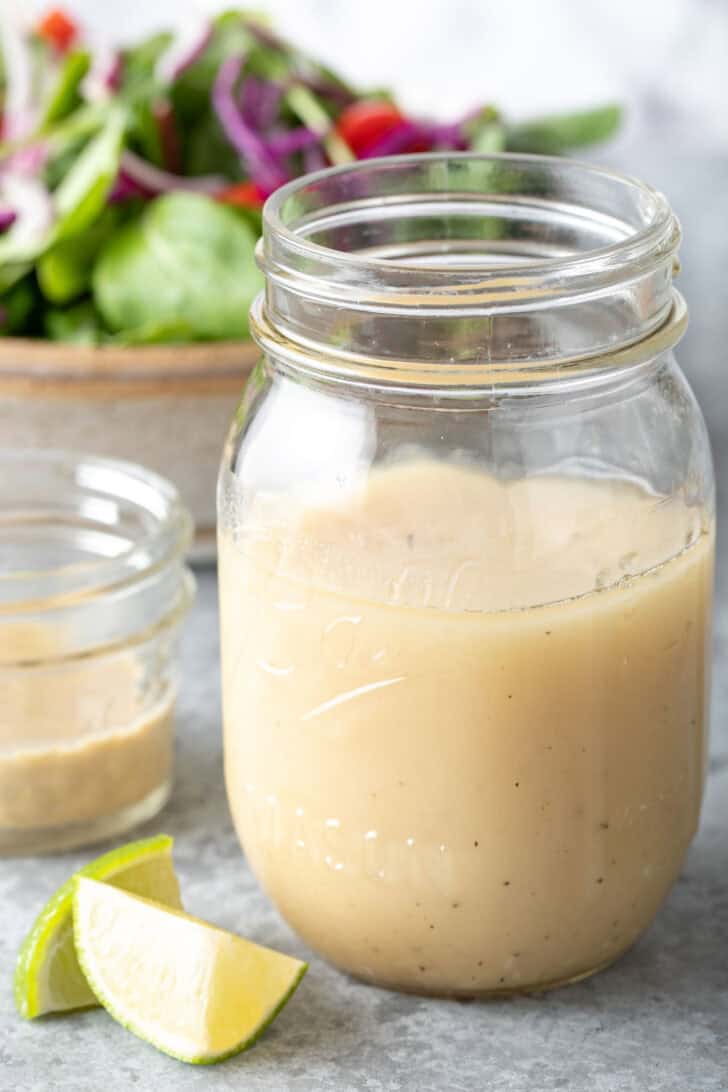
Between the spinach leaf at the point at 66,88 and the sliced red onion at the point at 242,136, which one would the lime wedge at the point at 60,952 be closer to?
the sliced red onion at the point at 242,136

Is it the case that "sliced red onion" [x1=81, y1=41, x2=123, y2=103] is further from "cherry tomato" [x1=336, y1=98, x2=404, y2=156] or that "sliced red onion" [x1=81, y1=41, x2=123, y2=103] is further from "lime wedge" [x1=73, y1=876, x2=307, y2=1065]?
"lime wedge" [x1=73, y1=876, x2=307, y2=1065]

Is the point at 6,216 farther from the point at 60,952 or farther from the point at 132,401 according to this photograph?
the point at 60,952

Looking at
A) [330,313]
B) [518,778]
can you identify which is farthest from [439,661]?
[330,313]

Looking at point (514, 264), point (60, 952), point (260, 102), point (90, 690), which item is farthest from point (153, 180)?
point (60, 952)

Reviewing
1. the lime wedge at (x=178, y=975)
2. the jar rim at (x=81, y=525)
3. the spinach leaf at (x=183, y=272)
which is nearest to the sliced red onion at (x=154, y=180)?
the spinach leaf at (x=183, y=272)

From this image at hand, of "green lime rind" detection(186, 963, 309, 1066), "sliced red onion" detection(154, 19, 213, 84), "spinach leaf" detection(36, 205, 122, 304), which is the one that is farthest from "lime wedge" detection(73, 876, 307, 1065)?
"sliced red onion" detection(154, 19, 213, 84)

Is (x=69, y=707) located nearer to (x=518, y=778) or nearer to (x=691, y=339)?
(x=518, y=778)
